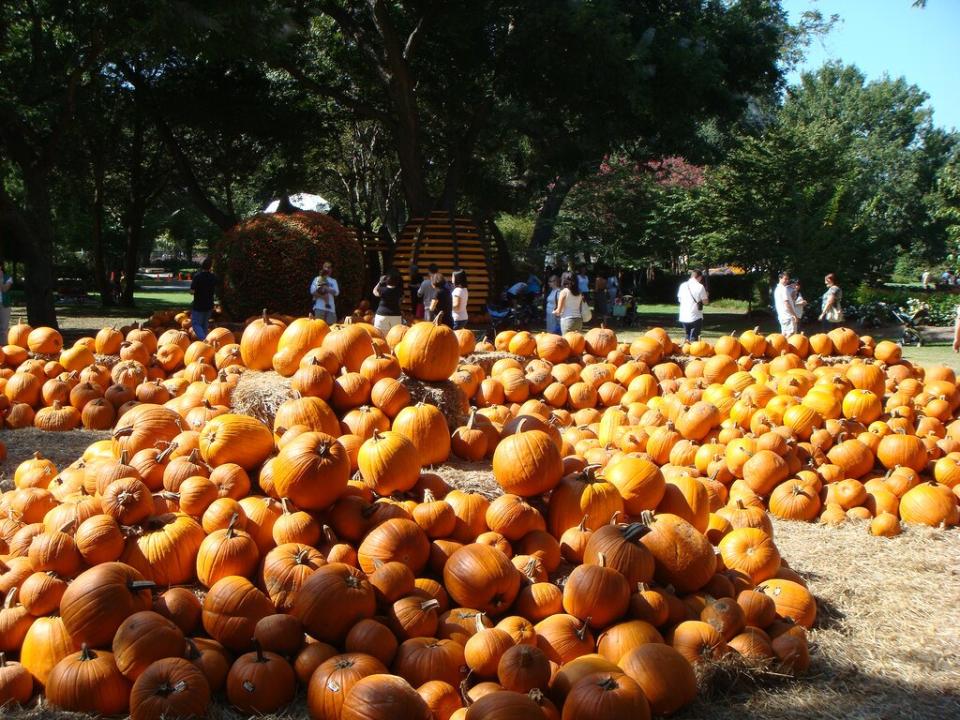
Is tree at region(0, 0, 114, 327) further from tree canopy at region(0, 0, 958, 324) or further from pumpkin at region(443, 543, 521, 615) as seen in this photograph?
pumpkin at region(443, 543, 521, 615)

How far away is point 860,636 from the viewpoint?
158 inches

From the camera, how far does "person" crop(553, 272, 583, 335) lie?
1251cm

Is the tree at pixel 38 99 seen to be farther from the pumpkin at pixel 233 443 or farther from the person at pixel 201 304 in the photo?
the pumpkin at pixel 233 443

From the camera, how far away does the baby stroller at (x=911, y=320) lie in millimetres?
19141

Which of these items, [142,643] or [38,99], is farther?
[38,99]

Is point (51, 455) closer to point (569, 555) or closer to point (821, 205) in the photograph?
point (569, 555)

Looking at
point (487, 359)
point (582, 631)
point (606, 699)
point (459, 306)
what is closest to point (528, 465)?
point (582, 631)

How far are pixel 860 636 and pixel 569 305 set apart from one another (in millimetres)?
8939

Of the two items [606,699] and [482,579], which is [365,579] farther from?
[606,699]

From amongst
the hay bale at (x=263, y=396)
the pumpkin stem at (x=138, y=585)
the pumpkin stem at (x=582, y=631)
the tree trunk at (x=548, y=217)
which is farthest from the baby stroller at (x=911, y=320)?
the pumpkin stem at (x=138, y=585)

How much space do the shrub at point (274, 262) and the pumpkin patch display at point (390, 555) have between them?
8.44 m

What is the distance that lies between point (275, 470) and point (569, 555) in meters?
1.48

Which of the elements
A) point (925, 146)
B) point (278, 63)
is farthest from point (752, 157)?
point (925, 146)

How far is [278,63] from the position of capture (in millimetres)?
17188
